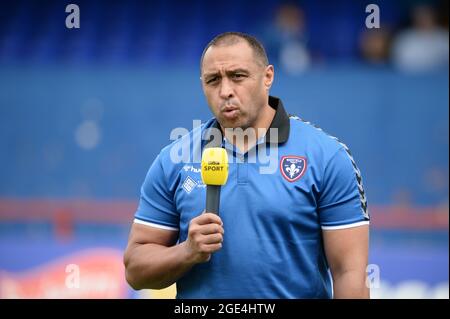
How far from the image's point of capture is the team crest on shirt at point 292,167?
3625 mm

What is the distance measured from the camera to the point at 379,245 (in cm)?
877

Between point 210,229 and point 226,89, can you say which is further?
point 226,89

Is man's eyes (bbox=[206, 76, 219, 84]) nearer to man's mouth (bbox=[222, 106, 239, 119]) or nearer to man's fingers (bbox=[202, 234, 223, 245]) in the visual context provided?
man's mouth (bbox=[222, 106, 239, 119])

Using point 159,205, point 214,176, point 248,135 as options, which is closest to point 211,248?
point 214,176

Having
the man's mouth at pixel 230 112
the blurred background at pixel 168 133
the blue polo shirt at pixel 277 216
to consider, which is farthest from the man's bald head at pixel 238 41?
the blurred background at pixel 168 133

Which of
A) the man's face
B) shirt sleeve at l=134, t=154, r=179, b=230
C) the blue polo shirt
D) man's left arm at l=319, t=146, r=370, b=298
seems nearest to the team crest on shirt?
the blue polo shirt

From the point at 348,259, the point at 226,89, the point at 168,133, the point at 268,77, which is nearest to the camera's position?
the point at 348,259

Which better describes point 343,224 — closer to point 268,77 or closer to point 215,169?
point 215,169

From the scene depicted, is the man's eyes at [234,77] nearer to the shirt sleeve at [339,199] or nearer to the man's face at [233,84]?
the man's face at [233,84]

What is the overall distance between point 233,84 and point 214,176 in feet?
1.71

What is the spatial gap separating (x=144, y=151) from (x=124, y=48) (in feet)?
7.53

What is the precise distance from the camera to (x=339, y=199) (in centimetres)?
361

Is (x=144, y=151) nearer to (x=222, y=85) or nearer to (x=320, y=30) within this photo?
(x=320, y=30)

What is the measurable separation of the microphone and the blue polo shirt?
231 millimetres
